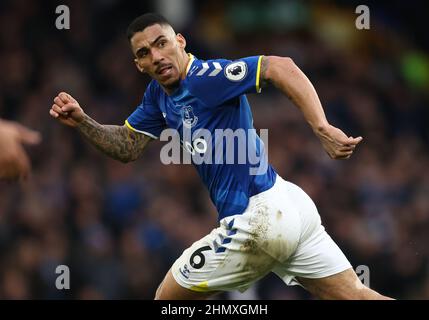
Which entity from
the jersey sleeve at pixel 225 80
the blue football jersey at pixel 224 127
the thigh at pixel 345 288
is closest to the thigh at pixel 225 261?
the blue football jersey at pixel 224 127

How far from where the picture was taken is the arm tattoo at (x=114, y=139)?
628cm

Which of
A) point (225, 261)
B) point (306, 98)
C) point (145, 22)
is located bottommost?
point (225, 261)

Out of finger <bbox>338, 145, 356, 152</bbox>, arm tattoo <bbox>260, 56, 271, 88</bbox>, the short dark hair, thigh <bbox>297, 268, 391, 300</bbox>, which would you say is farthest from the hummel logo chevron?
thigh <bbox>297, 268, 391, 300</bbox>

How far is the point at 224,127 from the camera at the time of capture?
5.84m

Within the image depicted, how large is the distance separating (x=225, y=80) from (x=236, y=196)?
26.6 inches

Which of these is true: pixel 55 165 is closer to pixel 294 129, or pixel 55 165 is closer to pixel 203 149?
pixel 294 129

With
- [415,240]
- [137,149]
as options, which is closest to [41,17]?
[415,240]

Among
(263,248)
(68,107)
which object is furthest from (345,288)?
(68,107)

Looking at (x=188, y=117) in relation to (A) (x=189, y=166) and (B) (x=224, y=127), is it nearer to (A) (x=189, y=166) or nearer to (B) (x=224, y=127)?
(B) (x=224, y=127)

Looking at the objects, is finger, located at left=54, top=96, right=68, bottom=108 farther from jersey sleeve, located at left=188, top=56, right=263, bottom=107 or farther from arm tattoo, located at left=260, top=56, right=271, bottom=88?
arm tattoo, located at left=260, top=56, right=271, bottom=88

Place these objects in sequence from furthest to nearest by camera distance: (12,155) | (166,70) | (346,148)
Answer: (166,70) < (346,148) < (12,155)

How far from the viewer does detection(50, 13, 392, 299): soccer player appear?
575 centimetres

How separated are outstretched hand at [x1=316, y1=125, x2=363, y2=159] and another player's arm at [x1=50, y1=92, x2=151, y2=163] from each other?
5.00 feet

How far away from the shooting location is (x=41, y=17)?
44.7 feet
